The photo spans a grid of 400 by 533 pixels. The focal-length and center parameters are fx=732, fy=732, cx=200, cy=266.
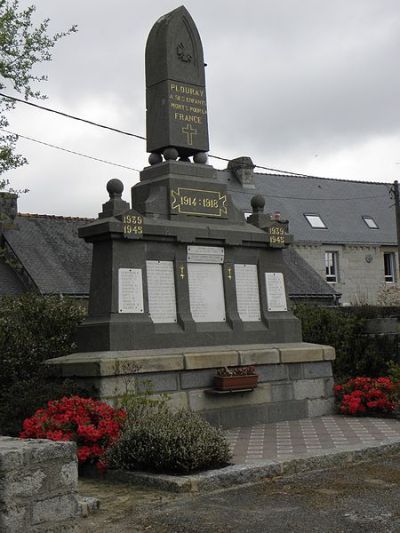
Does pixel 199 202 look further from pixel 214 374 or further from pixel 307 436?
pixel 307 436

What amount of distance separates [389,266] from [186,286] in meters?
27.7

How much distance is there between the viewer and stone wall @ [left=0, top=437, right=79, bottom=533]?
4.92 m

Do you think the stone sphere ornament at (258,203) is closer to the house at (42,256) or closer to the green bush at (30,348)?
the green bush at (30,348)

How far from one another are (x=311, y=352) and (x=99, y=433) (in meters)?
4.50

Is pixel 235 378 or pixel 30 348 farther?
pixel 30 348

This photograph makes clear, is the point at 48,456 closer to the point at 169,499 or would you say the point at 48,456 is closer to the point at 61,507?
the point at 61,507

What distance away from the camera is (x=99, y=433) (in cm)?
774

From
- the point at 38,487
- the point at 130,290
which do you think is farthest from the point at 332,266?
the point at 38,487

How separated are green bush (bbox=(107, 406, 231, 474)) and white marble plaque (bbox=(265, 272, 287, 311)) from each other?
4.30 metres

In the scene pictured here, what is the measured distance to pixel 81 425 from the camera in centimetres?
779

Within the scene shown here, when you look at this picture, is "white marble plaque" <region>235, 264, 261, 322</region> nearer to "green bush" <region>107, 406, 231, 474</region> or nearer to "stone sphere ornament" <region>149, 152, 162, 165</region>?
"stone sphere ornament" <region>149, 152, 162, 165</region>

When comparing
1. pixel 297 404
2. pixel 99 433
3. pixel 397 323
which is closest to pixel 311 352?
pixel 297 404

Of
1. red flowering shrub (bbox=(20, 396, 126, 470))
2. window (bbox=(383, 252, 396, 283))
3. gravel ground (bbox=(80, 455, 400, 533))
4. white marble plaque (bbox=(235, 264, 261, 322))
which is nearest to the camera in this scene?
gravel ground (bbox=(80, 455, 400, 533))

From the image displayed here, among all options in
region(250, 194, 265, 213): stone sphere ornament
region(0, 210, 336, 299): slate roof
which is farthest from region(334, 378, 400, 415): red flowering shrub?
region(0, 210, 336, 299): slate roof
